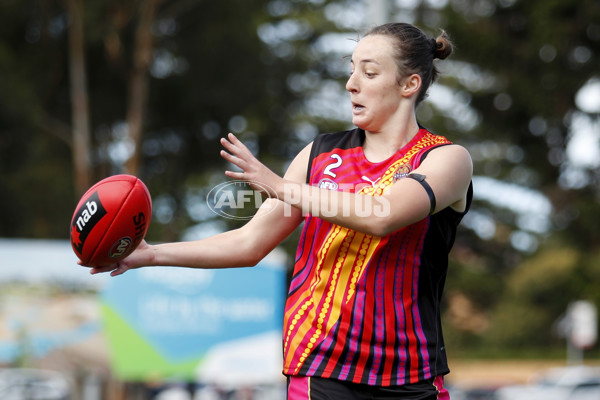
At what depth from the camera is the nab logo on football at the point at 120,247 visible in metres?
2.95

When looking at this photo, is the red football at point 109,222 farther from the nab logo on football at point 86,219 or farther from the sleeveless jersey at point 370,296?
the sleeveless jersey at point 370,296

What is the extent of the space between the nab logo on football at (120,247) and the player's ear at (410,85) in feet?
3.55

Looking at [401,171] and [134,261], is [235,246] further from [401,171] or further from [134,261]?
[401,171]

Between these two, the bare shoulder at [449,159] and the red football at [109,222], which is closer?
the bare shoulder at [449,159]

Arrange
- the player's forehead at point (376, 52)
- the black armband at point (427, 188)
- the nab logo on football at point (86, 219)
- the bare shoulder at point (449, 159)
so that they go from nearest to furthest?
the black armband at point (427, 188)
the bare shoulder at point (449, 159)
the player's forehead at point (376, 52)
the nab logo on football at point (86, 219)

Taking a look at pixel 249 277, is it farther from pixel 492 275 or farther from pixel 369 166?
pixel 492 275

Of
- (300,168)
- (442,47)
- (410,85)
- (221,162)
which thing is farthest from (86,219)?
(221,162)

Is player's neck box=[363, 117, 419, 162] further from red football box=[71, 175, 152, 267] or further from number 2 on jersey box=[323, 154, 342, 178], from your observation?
red football box=[71, 175, 152, 267]

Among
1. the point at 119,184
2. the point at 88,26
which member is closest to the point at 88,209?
the point at 119,184

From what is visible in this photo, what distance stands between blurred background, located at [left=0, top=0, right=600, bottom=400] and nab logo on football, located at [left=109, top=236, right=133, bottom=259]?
522 centimetres

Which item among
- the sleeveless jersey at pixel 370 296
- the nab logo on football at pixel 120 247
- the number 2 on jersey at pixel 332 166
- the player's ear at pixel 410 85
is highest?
the player's ear at pixel 410 85

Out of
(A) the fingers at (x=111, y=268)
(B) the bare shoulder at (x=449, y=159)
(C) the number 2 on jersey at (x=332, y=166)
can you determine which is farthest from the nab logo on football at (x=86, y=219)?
(B) the bare shoulder at (x=449, y=159)

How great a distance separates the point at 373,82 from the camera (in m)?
2.88

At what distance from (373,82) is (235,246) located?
759mm
